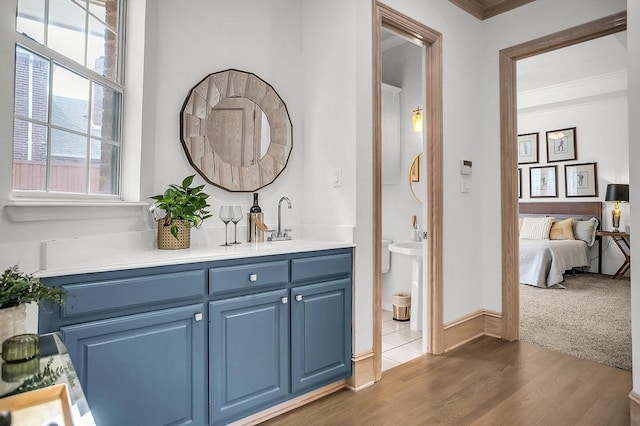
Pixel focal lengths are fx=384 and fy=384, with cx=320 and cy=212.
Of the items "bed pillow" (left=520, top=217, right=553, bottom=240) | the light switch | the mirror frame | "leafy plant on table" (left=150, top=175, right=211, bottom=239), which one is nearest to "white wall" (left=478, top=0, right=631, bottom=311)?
the light switch

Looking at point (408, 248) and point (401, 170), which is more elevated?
point (401, 170)

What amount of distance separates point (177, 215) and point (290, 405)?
1.25 meters

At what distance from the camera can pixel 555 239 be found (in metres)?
6.52

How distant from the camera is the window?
5.23 ft

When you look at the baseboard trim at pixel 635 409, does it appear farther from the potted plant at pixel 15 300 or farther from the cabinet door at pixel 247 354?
the potted plant at pixel 15 300

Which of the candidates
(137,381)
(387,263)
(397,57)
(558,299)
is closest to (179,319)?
(137,381)

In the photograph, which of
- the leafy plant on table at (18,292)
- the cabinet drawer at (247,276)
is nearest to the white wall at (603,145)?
the cabinet drawer at (247,276)

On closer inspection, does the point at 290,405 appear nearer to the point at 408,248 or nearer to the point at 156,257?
the point at 156,257

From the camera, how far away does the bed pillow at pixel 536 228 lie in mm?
6609

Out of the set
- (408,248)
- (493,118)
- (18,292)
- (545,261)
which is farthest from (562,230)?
(18,292)

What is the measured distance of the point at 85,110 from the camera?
1.91 m

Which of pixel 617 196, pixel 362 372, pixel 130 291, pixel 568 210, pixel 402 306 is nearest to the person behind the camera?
pixel 130 291

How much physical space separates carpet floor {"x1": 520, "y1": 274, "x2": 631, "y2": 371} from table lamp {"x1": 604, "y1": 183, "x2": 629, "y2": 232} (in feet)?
3.11

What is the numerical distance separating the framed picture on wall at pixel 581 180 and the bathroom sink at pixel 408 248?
463 centimetres
